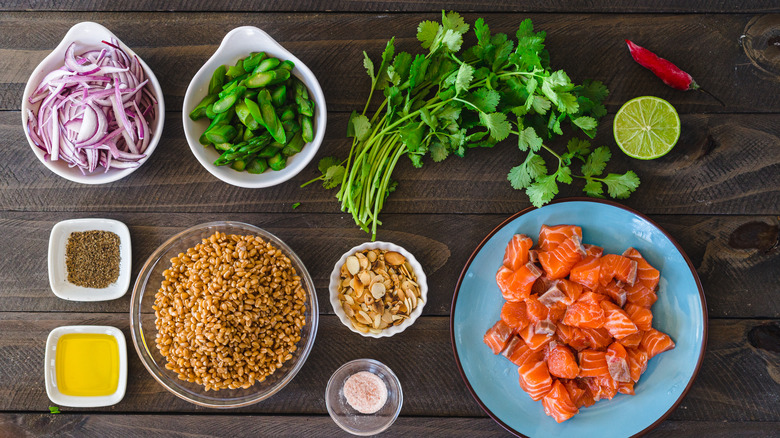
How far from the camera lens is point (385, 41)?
1.99 metres

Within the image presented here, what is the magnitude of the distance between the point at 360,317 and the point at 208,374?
588 mm

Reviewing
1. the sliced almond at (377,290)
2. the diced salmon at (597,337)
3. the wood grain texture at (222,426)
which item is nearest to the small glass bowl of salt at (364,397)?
the wood grain texture at (222,426)

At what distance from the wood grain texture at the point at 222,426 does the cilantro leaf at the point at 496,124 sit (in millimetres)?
1140

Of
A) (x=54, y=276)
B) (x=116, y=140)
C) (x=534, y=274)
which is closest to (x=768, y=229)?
(x=534, y=274)

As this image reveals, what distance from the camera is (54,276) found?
6.44 ft

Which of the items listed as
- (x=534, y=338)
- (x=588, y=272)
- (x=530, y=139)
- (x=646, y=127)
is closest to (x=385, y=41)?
(x=530, y=139)

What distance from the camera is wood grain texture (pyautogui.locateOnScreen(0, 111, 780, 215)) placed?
2.00 metres

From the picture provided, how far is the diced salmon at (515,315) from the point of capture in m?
1.93

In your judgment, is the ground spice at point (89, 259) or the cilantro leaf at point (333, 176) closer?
the cilantro leaf at point (333, 176)

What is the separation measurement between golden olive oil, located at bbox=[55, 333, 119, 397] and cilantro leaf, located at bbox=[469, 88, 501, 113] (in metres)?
1.68

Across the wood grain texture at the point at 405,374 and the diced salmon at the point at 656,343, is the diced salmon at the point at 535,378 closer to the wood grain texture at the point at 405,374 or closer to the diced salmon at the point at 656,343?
the wood grain texture at the point at 405,374

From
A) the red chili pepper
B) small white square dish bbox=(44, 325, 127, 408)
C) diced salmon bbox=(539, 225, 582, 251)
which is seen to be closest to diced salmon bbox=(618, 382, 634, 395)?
diced salmon bbox=(539, 225, 582, 251)

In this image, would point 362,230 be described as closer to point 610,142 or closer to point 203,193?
point 203,193

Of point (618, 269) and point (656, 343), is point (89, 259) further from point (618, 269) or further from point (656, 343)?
point (656, 343)
